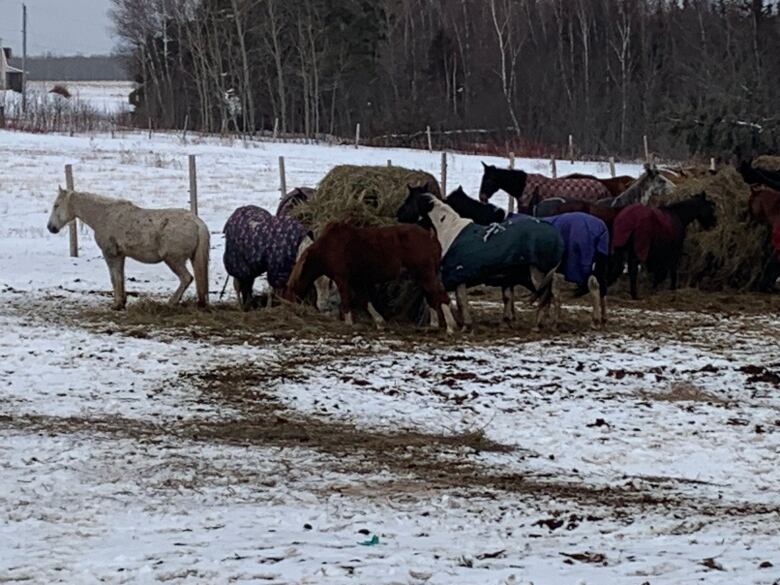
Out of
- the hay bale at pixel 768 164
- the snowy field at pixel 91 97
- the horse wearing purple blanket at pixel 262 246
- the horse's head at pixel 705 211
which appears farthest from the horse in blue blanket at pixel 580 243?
the snowy field at pixel 91 97

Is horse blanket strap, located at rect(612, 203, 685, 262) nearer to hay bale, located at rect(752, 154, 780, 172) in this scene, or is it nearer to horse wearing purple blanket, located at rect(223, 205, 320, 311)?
hay bale, located at rect(752, 154, 780, 172)

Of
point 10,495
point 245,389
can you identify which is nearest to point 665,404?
point 245,389

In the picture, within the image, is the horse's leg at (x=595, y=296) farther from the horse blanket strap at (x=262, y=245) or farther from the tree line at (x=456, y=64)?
the tree line at (x=456, y=64)

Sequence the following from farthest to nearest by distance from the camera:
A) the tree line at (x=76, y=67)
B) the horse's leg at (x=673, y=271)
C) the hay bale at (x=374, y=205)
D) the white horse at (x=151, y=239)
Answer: the tree line at (x=76, y=67) → the horse's leg at (x=673, y=271) → the hay bale at (x=374, y=205) → the white horse at (x=151, y=239)

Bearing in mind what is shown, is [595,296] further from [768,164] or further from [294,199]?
[768,164]

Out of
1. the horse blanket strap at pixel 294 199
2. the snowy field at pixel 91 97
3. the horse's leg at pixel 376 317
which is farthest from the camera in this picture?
the snowy field at pixel 91 97

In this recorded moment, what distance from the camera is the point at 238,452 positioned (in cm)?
722

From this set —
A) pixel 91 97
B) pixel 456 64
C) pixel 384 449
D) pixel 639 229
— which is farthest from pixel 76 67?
pixel 384 449

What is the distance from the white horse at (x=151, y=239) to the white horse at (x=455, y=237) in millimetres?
2344

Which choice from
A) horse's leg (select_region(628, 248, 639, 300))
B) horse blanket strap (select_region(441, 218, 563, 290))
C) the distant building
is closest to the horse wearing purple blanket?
horse blanket strap (select_region(441, 218, 563, 290))

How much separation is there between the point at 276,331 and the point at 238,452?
4.68 metres

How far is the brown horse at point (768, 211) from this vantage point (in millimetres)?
15867

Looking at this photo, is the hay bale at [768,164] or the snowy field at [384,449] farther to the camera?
the hay bale at [768,164]

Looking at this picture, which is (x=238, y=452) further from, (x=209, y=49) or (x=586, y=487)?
(x=209, y=49)
